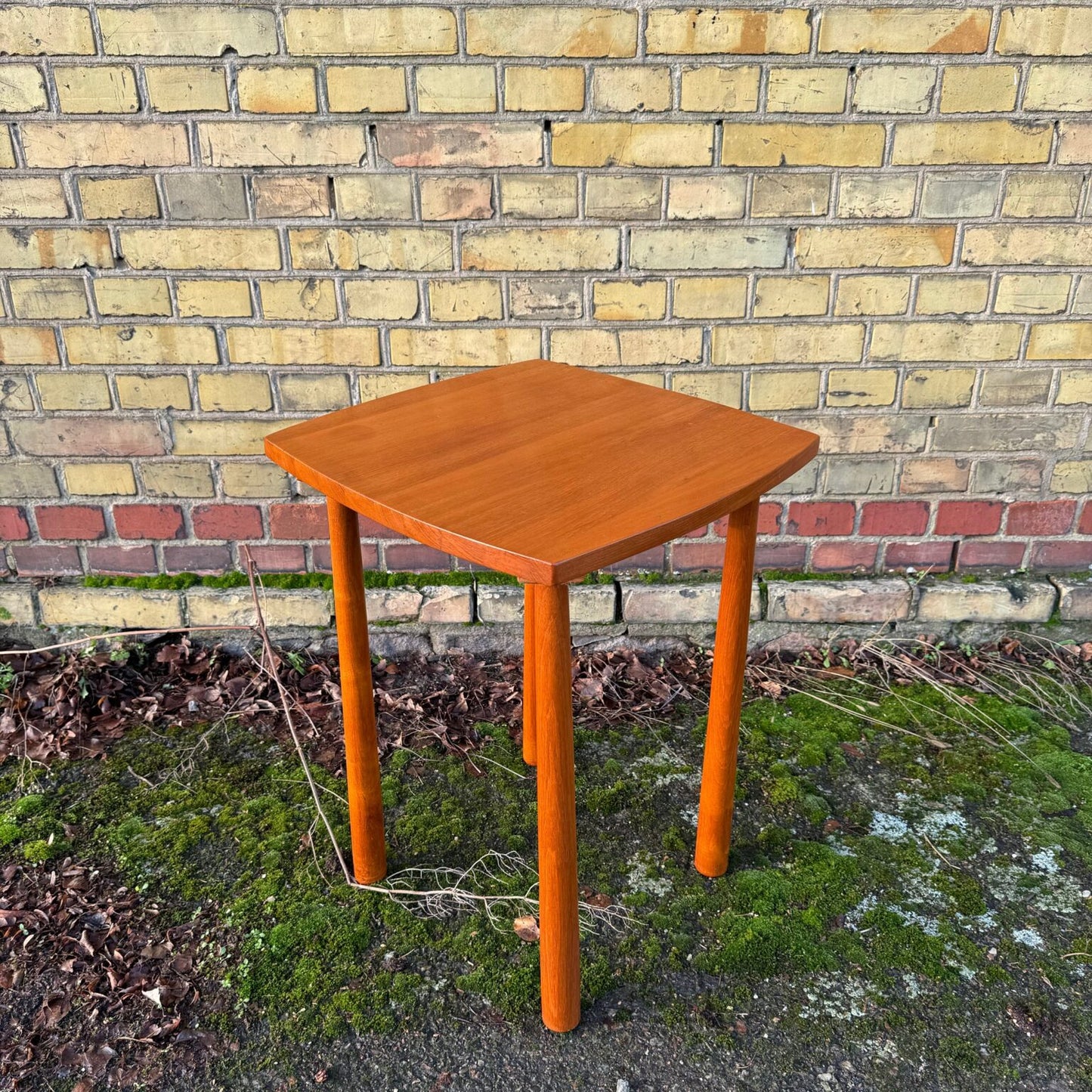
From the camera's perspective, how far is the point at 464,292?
2.35 m

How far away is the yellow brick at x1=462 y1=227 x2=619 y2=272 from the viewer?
2.30m

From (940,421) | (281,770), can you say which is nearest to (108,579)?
(281,770)

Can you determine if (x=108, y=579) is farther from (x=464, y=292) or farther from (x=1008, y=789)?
(x=1008, y=789)

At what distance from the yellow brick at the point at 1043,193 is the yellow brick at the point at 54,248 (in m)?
2.22

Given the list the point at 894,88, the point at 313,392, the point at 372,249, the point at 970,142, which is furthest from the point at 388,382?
the point at 970,142

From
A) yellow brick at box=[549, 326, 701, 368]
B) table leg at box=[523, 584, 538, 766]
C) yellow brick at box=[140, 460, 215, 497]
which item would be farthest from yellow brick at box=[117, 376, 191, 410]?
table leg at box=[523, 584, 538, 766]

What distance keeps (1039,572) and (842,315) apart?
96 centimetres

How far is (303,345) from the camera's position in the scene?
2.40 metres

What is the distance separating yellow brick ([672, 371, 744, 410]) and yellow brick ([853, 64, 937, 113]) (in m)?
0.68

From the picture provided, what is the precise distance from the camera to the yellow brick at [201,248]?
2309 millimetres

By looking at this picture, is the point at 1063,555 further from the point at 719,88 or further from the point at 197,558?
the point at 197,558

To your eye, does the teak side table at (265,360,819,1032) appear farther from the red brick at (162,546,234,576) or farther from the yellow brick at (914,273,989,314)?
the red brick at (162,546,234,576)

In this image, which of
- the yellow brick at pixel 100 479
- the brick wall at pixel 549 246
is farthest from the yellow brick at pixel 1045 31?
the yellow brick at pixel 100 479

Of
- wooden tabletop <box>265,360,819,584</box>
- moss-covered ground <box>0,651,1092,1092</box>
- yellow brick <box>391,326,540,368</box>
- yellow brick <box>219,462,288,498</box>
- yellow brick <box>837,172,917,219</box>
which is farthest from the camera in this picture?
yellow brick <box>219,462,288,498</box>
